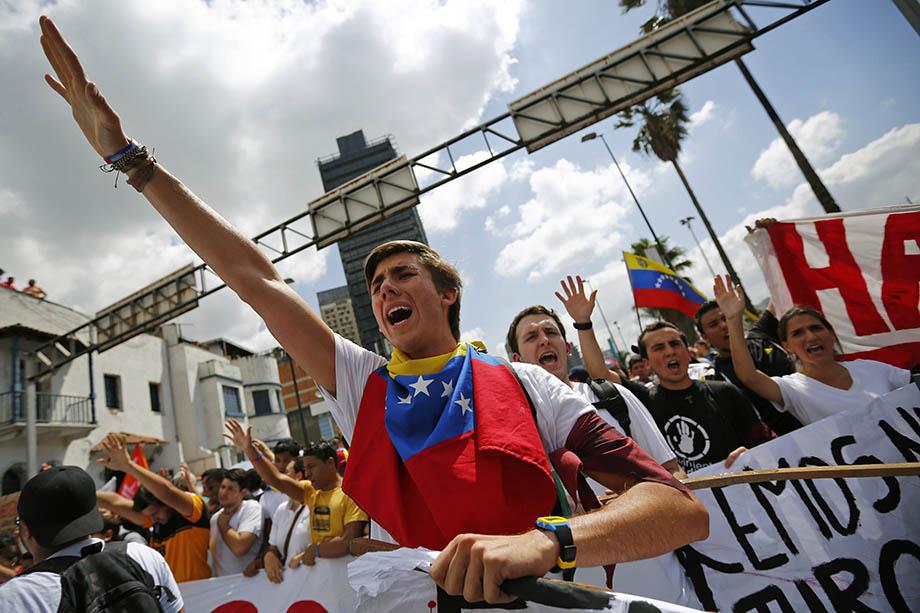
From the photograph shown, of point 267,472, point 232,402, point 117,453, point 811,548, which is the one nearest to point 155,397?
point 232,402

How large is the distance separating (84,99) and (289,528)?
13.5ft

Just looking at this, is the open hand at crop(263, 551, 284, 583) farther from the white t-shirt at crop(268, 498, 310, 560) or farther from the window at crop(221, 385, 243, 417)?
the window at crop(221, 385, 243, 417)

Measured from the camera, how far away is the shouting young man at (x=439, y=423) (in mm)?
1007

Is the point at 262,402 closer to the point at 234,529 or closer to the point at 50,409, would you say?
the point at 50,409

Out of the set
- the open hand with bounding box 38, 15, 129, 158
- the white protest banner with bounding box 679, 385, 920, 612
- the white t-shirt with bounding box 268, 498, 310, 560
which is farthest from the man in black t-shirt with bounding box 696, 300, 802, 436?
the open hand with bounding box 38, 15, 129, 158

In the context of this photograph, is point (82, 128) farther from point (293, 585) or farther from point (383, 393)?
point (293, 585)

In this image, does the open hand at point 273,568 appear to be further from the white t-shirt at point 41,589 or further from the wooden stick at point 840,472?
the wooden stick at point 840,472

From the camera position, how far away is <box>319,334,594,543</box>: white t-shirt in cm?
148

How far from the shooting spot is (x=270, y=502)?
5203 mm

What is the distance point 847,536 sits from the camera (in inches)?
98.0

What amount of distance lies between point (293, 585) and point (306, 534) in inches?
18.5

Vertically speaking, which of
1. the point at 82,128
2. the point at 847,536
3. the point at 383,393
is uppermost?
the point at 82,128

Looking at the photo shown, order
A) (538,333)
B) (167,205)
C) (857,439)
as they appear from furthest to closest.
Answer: (538,333) < (857,439) < (167,205)

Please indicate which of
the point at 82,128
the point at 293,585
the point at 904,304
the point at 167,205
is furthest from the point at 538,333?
the point at 904,304
